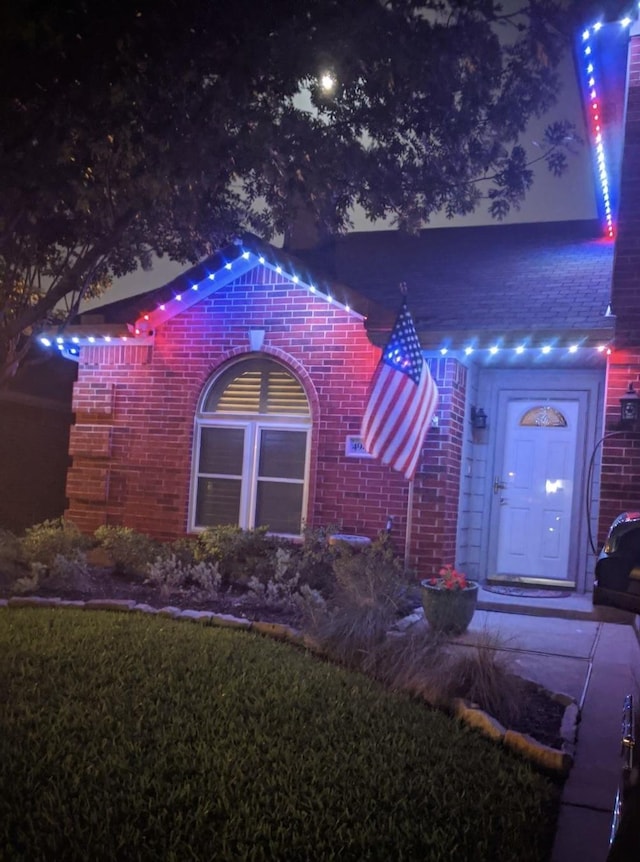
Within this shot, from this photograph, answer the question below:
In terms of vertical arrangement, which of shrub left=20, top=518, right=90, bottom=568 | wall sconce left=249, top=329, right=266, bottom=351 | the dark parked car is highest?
wall sconce left=249, top=329, right=266, bottom=351

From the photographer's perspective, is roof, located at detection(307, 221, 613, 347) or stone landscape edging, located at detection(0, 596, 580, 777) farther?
roof, located at detection(307, 221, 613, 347)

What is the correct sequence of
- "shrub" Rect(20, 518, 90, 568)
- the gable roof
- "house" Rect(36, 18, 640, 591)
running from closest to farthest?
"shrub" Rect(20, 518, 90, 568), "house" Rect(36, 18, 640, 591), the gable roof

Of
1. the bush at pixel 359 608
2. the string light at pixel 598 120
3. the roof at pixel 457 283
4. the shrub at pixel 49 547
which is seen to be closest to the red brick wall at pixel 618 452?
the roof at pixel 457 283

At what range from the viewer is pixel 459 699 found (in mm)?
4473

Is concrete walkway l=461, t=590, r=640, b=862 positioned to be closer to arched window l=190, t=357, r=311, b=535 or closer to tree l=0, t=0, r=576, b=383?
arched window l=190, t=357, r=311, b=535

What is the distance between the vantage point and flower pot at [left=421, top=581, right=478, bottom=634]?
6.39 m

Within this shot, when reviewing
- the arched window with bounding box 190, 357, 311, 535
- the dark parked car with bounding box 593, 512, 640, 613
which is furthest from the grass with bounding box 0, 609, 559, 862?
the arched window with bounding box 190, 357, 311, 535

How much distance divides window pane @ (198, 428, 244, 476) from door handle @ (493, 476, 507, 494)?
3.26 metres

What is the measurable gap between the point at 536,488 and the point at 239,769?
665 cm

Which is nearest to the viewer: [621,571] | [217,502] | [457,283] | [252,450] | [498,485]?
[621,571]

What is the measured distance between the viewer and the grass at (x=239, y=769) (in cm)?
285

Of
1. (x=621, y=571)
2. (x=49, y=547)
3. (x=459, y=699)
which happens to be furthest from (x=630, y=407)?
(x=49, y=547)

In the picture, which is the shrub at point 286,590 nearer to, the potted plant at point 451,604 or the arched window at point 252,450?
the potted plant at point 451,604

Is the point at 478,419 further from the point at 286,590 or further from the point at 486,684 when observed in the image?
the point at 486,684
